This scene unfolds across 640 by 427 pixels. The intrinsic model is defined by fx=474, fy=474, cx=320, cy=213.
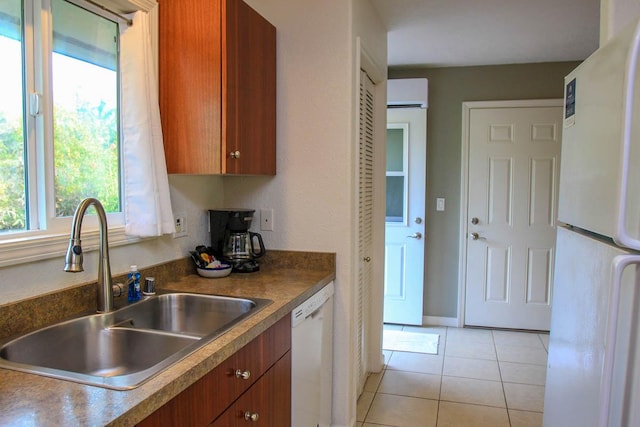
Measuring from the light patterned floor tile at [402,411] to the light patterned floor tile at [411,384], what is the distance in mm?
65

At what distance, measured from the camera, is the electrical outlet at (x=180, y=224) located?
6.94 ft

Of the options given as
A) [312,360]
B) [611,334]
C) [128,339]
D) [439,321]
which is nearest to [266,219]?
[312,360]

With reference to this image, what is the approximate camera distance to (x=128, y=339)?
153cm

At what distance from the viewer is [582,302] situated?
1.44 metres

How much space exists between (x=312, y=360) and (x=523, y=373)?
1926mm

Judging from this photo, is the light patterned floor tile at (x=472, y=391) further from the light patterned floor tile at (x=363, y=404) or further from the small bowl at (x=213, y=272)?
the small bowl at (x=213, y=272)

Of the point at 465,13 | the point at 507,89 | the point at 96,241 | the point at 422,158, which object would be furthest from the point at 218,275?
the point at 507,89

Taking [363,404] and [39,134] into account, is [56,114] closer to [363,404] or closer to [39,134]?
[39,134]

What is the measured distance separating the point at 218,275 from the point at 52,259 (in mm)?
741

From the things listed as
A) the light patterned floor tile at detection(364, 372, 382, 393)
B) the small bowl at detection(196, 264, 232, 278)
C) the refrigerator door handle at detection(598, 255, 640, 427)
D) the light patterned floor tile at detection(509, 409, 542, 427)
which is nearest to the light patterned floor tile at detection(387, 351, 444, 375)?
the light patterned floor tile at detection(364, 372, 382, 393)

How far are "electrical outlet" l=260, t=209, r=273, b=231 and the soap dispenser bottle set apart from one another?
2.51 ft

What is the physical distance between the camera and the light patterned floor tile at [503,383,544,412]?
9.05ft

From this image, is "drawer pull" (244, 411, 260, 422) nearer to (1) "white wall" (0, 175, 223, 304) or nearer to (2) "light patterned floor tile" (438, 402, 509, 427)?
(1) "white wall" (0, 175, 223, 304)

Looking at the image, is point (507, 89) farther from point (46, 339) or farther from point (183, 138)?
point (46, 339)
